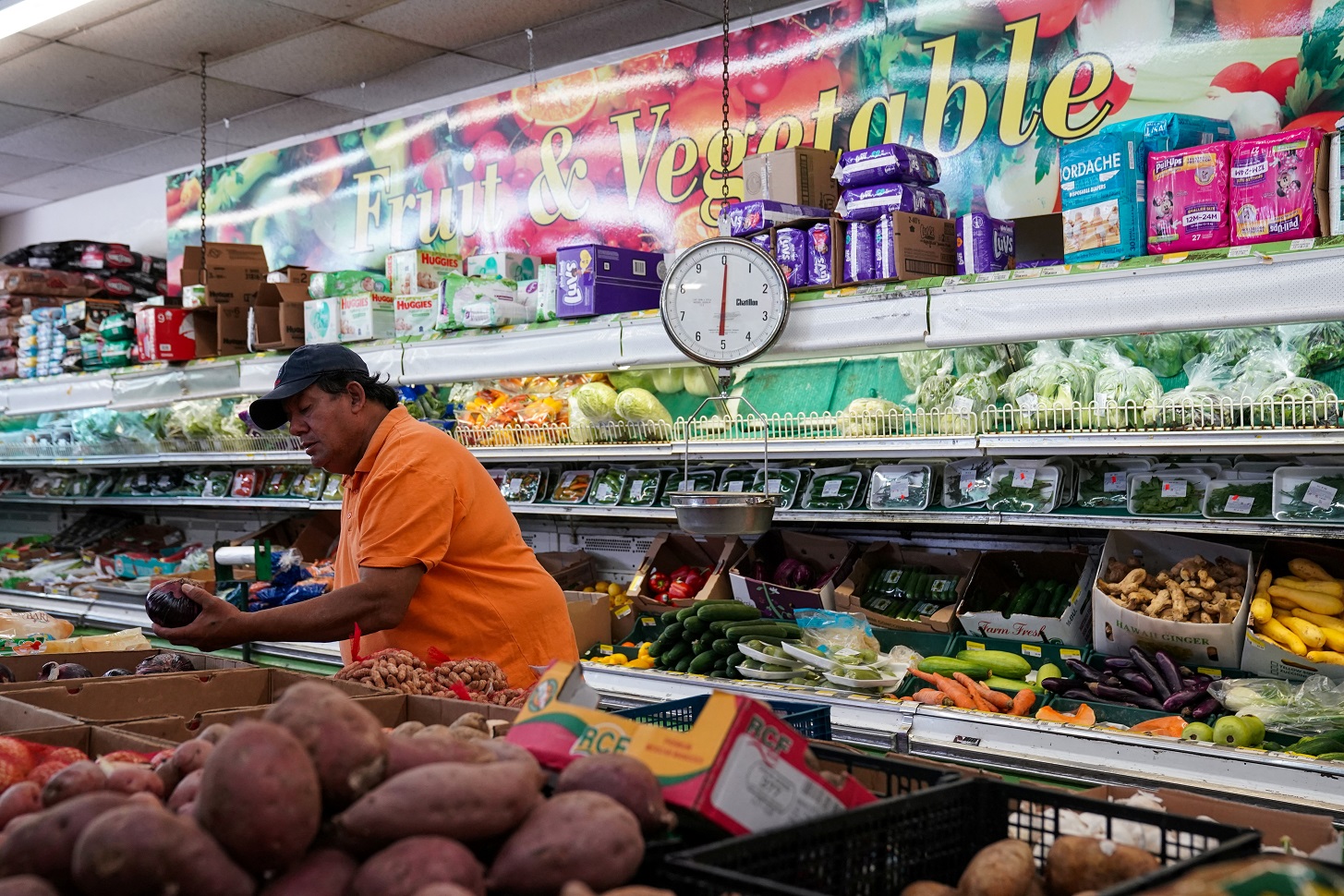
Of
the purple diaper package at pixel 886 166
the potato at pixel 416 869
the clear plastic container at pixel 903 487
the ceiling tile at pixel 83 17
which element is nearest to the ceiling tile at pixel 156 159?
the ceiling tile at pixel 83 17

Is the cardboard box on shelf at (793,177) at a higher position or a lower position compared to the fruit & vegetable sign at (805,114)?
lower

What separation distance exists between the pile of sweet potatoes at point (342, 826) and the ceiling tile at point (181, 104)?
6259 mm

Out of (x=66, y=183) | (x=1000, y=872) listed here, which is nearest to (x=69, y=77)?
(x=66, y=183)

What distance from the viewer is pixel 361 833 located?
1.37 m

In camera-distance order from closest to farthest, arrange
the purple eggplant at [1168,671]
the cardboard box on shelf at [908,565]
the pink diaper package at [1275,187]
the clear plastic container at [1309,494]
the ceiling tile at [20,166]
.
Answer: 1. the pink diaper package at [1275,187]
2. the clear plastic container at [1309,494]
3. the purple eggplant at [1168,671]
4. the cardboard box on shelf at [908,565]
5. the ceiling tile at [20,166]

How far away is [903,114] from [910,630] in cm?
208

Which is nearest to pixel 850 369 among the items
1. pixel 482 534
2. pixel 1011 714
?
pixel 1011 714

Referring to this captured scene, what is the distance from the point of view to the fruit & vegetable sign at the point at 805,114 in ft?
13.2

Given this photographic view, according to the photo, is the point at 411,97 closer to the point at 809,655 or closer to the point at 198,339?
the point at 198,339

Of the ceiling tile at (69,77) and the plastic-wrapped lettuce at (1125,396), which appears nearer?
the plastic-wrapped lettuce at (1125,396)

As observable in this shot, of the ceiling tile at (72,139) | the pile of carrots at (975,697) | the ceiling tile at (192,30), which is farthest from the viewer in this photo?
the ceiling tile at (72,139)

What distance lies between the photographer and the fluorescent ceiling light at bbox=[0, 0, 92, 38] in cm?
527

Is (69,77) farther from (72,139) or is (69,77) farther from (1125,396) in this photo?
(1125,396)

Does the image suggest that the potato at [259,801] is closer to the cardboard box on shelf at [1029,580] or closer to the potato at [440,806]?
the potato at [440,806]
